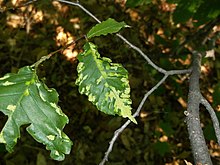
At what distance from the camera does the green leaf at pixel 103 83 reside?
0.84m

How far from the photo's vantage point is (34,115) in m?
0.84

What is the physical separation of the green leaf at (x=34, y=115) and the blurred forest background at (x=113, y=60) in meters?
1.19

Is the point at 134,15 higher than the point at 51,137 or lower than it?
lower

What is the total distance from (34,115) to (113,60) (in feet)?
4.70

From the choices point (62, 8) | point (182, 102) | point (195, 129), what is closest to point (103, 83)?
point (195, 129)

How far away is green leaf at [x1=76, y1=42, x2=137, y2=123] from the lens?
2.77 feet

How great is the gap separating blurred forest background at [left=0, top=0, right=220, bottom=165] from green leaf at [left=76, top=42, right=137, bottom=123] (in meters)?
1.11

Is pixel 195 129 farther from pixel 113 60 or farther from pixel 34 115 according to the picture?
pixel 113 60

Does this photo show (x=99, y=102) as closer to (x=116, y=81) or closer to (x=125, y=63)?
(x=116, y=81)

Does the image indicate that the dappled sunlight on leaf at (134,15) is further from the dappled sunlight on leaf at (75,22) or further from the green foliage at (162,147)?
the green foliage at (162,147)

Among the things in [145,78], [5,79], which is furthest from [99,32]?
[145,78]

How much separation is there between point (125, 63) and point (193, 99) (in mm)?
1305

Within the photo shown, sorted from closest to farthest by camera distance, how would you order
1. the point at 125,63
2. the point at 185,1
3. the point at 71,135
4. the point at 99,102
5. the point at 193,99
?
the point at 99,102 → the point at 193,99 → the point at 185,1 → the point at 71,135 → the point at 125,63

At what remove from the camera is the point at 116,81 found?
875 mm
